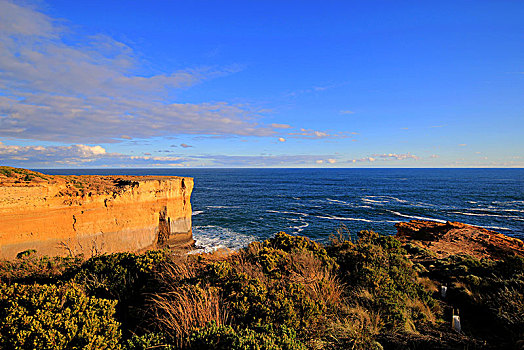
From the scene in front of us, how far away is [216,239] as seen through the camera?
27.8 meters

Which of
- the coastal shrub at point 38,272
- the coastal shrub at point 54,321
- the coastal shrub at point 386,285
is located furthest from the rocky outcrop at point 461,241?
the coastal shrub at point 38,272

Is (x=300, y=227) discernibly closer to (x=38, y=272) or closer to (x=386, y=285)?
(x=386, y=285)

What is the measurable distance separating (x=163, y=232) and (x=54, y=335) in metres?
21.5

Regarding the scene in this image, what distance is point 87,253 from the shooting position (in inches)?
731

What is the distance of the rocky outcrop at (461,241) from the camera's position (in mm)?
19359

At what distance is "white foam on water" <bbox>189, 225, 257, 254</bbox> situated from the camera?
25047mm

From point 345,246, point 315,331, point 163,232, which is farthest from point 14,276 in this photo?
point 163,232

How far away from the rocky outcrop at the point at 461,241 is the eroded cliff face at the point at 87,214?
22.3m

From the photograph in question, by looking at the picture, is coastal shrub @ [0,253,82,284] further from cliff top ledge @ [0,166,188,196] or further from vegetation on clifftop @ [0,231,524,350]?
cliff top ledge @ [0,166,188,196]

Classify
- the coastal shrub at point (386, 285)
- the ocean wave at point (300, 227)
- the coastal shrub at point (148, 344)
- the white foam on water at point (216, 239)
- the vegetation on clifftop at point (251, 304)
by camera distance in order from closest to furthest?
1. the coastal shrub at point (148, 344)
2. the vegetation on clifftop at point (251, 304)
3. the coastal shrub at point (386, 285)
4. the white foam on water at point (216, 239)
5. the ocean wave at point (300, 227)

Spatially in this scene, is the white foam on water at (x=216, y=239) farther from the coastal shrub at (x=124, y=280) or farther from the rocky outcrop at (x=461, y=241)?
the coastal shrub at (x=124, y=280)

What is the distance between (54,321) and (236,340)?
2.99 meters

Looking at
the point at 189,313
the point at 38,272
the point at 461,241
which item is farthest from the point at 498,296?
the point at 461,241

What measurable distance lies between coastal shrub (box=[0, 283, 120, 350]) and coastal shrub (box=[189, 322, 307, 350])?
1.34 m
